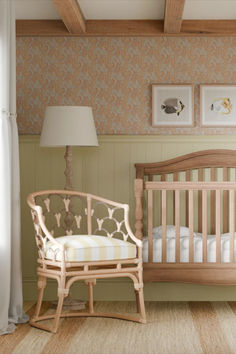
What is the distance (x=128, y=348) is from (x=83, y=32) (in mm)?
2464

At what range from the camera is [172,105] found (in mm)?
4172

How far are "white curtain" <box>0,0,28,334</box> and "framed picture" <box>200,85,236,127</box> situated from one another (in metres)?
1.57

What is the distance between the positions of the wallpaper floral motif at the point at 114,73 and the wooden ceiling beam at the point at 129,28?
0.24 ft

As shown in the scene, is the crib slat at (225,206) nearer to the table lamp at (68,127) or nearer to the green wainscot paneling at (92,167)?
the green wainscot paneling at (92,167)

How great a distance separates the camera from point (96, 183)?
13.7 ft

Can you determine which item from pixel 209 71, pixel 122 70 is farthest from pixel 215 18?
pixel 122 70

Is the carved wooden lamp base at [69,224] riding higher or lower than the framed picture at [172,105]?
lower

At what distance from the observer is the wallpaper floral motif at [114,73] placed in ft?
13.7

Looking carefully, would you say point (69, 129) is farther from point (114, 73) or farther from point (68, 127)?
point (114, 73)

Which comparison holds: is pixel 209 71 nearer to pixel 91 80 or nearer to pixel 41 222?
pixel 91 80

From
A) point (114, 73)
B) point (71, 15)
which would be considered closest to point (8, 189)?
point (71, 15)

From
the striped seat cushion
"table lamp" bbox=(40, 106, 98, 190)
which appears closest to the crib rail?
the striped seat cushion

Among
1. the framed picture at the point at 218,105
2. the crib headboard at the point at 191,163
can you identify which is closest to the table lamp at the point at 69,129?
the crib headboard at the point at 191,163

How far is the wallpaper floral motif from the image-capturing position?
417 cm
